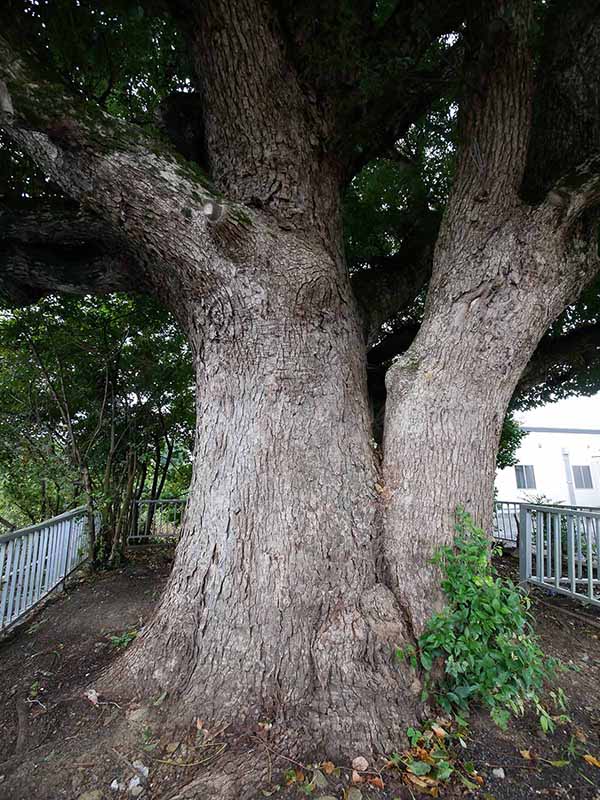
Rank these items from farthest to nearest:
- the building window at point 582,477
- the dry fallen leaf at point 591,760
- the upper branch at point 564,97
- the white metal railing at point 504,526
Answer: the building window at point 582,477 → the white metal railing at point 504,526 → the upper branch at point 564,97 → the dry fallen leaf at point 591,760

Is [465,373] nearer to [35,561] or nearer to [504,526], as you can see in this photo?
[35,561]

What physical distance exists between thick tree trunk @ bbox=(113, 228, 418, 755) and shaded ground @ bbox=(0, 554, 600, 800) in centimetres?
18

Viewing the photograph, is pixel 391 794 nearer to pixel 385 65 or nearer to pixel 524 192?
pixel 524 192

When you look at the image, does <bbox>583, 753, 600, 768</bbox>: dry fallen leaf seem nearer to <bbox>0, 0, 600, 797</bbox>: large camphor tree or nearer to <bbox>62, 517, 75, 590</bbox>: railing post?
Result: <bbox>0, 0, 600, 797</bbox>: large camphor tree

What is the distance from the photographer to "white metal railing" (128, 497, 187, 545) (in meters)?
7.45

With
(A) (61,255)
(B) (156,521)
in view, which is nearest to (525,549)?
(A) (61,255)

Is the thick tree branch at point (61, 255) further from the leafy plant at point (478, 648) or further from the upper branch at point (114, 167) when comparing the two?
the leafy plant at point (478, 648)

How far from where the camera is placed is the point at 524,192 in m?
3.12

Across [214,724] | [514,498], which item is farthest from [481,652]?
[514,498]

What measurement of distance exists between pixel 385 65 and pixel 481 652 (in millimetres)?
3890

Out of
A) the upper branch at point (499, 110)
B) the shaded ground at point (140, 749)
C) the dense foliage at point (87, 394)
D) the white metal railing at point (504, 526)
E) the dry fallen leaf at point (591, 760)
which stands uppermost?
the upper branch at point (499, 110)

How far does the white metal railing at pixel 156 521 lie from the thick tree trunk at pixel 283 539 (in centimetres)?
516

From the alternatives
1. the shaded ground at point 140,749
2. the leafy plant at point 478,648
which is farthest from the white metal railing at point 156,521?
the leafy plant at point 478,648

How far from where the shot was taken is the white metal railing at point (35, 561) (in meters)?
3.65
